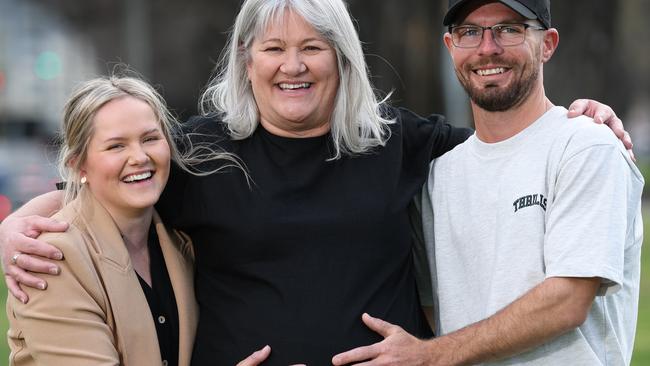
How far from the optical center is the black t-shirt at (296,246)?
158 inches

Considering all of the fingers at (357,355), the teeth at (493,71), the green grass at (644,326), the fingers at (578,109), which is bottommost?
the green grass at (644,326)

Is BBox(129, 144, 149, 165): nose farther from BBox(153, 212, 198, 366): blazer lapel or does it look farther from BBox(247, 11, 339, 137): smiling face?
BBox(247, 11, 339, 137): smiling face

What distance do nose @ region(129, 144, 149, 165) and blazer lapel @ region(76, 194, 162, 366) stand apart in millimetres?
242

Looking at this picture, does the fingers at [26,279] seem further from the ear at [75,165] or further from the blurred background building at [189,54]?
the blurred background building at [189,54]

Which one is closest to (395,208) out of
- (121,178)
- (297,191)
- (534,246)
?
(297,191)

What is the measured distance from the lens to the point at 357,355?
Result: 3924 millimetres

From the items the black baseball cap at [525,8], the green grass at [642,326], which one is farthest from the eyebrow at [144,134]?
the green grass at [642,326]

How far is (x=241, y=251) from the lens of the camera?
13.4 feet

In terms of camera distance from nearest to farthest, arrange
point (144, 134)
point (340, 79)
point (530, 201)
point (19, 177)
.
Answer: point (530, 201) → point (144, 134) → point (340, 79) → point (19, 177)

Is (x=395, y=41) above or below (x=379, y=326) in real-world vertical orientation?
below

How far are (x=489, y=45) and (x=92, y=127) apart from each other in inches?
56.7

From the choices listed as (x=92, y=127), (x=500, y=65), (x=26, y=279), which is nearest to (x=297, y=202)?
(x=92, y=127)

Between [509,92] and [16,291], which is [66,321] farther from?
[509,92]

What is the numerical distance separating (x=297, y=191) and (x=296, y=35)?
58 centimetres
